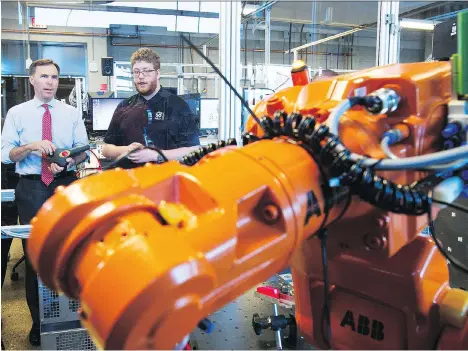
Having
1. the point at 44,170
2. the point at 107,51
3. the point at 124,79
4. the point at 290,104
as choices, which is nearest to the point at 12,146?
the point at 44,170

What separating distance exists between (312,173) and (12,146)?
2.51m

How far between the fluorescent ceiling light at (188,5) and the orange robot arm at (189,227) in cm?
306

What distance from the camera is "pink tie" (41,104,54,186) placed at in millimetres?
2854

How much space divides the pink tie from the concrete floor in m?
1.12

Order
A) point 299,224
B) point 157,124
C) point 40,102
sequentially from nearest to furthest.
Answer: point 299,224 < point 157,124 < point 40,102

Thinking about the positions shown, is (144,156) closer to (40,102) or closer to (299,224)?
(40,102)

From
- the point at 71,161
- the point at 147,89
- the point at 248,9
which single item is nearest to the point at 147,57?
the point at 147,89

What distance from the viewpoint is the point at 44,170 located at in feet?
9.36

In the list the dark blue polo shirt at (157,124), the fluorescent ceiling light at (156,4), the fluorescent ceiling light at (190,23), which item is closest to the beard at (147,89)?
the dark blue polo shirt at (157,124)

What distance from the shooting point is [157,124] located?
258cm

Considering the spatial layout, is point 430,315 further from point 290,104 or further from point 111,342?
point 111,342

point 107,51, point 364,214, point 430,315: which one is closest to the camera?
point 364,214

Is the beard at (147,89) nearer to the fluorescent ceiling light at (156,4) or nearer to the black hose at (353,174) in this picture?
the fluorescent ceiling light at (156,4)

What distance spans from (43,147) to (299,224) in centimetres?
236
